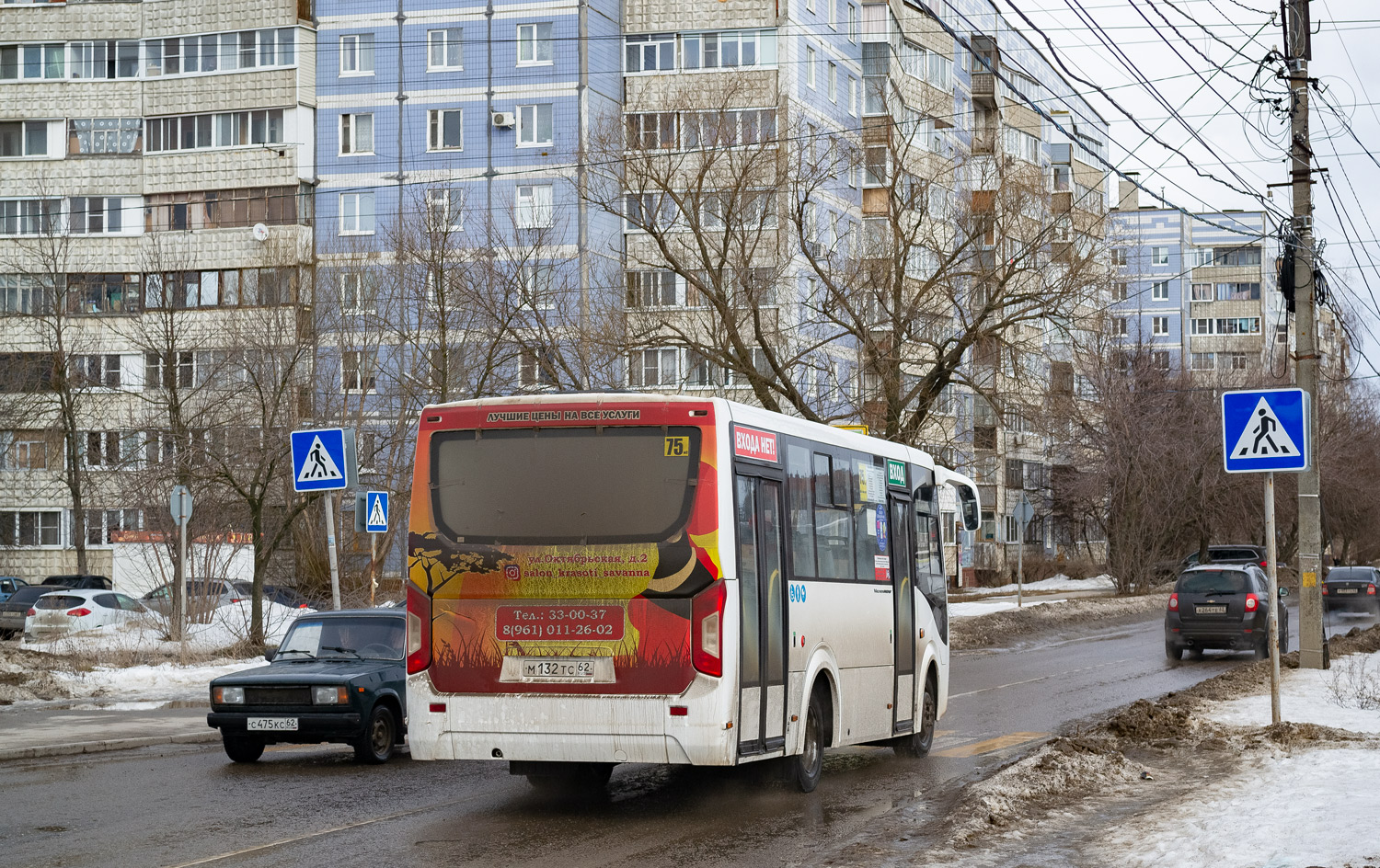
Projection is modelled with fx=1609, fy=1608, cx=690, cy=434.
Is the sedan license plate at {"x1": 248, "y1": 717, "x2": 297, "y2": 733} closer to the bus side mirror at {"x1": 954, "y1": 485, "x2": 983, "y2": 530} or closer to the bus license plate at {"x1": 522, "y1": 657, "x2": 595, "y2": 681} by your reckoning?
the bus license plate at {"x1": 522, "y1": 657, "x2": 595, "y2": 681}

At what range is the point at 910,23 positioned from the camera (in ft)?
214

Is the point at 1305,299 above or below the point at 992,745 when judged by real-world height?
above

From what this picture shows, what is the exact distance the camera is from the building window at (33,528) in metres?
60.7

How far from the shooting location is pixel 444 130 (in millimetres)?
58531

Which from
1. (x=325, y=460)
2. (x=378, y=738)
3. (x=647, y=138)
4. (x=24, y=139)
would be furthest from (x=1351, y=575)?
(x=24, y=139)

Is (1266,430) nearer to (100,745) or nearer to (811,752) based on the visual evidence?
(811,752)

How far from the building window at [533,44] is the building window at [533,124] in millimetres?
1608

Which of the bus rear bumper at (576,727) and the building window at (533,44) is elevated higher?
the building window at (533,44)

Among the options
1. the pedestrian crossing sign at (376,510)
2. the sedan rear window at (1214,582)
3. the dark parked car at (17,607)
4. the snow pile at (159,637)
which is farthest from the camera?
the dark parked car at (17,607)

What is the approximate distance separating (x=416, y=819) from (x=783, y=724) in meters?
2.74

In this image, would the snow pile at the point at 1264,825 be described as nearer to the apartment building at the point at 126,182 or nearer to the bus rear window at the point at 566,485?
the bus rear window at the point at 566,485

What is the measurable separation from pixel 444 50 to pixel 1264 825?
5313 cm

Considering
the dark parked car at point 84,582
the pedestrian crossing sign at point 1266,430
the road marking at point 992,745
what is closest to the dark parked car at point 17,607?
the dark parked car at point 84,582

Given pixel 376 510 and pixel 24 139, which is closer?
pixel 376 510
